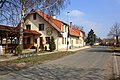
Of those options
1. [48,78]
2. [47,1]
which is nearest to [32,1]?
[47,1]

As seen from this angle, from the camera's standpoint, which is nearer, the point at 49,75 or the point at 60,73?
the point at 49,75

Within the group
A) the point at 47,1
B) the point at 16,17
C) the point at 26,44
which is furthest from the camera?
the point at 26,44

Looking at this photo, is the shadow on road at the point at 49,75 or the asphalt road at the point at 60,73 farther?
the asphalt road at the point at 60,73

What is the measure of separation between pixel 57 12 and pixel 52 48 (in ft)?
55.6

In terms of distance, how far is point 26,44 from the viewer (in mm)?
45531

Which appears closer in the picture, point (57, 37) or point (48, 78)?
point (48, 78)

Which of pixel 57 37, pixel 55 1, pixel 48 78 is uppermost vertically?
pixel 55 1

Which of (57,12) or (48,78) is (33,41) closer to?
(57,12)

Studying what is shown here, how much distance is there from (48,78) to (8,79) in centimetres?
185

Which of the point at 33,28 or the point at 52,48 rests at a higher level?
the point at 33,28

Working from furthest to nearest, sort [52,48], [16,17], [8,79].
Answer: [52,48]
[16,17]
[8,79]

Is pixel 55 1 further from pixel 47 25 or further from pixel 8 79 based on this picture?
pixel 47 25

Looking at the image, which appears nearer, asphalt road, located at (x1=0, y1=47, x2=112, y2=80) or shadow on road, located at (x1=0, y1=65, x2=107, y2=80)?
shadow on road, located at (x1=0, y1=65, x2=107, y2=80)

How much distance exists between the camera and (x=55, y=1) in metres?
25.4
